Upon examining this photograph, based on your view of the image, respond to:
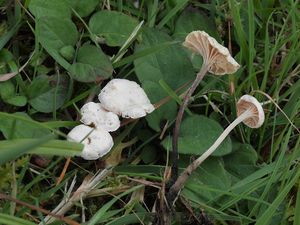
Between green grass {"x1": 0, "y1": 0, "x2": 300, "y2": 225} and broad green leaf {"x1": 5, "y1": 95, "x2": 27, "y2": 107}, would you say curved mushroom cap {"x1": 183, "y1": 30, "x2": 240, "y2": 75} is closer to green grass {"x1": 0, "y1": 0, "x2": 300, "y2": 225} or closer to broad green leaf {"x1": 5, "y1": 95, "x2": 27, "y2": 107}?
green grass {"x1": 0, "y1": 0, "x2": 300, "y2": 225}

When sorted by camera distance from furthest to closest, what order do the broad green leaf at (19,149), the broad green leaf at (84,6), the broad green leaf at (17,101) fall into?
the broad green leaf at (84,6), the broad green leaf at (17,101), the broad green leaf at (19,149)

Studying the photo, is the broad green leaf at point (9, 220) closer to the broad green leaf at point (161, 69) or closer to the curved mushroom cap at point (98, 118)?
the curved mushroom cap at point (98, 118)

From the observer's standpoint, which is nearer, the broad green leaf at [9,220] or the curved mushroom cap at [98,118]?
the broad green leaf at [9,220]

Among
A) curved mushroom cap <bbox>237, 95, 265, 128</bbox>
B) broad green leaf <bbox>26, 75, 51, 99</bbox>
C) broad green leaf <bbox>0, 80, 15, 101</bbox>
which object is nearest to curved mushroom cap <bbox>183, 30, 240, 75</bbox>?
curved mushroom cap <bbox>237, 95, 265, 128</bbox>

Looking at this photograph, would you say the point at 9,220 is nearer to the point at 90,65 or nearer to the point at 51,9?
the point at 90,65

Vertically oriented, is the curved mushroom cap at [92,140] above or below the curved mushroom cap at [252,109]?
below

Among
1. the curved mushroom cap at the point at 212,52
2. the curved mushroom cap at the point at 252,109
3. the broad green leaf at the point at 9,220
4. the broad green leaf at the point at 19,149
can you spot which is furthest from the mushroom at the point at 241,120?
the broad green leaf at the point at 19,149
